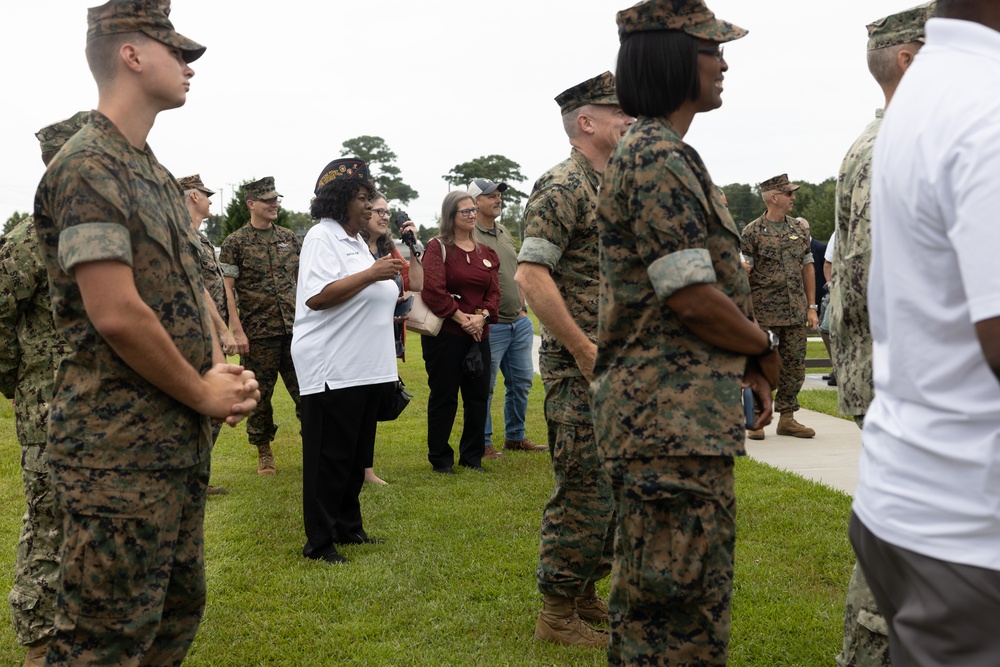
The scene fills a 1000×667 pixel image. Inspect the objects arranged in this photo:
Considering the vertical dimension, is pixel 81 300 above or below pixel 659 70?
below

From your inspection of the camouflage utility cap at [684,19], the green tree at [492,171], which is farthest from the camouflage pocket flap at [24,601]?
the green tree at [492,171]

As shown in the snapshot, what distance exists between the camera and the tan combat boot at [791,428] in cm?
848

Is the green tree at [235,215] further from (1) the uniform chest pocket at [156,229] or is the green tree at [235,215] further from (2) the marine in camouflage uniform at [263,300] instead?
(1) the uniform chest pocket at [156,229]

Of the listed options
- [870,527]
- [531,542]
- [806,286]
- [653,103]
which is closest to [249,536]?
[531,542]

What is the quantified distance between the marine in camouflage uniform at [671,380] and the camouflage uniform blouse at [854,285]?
709mm

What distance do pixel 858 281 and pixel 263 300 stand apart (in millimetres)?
5427

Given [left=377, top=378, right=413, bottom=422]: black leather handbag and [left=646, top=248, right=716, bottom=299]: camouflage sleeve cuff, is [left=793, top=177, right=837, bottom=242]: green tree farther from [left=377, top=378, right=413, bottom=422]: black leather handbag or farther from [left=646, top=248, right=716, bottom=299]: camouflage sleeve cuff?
[left=646, top=248, right=716, bottom=299]: camouflage sleeve cuff

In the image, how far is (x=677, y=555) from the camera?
2512 mm

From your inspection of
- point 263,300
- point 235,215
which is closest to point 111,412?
point 263,300

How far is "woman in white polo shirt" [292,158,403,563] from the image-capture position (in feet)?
17.1

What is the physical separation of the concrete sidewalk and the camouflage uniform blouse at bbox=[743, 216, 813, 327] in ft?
3.63

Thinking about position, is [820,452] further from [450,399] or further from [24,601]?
[24,601]

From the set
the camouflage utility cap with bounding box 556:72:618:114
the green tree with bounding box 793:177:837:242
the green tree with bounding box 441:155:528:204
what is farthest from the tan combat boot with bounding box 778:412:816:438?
the green tree with bounding box 441:155:528:204

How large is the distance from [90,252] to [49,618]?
2.15 m
